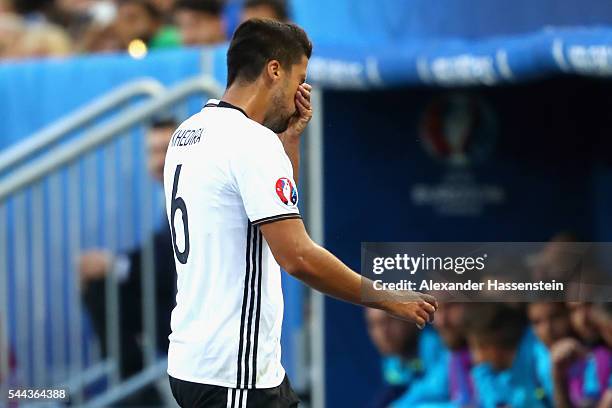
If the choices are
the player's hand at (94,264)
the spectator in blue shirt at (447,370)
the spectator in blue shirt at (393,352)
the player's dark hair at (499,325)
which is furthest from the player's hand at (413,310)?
the player's hand at (94,264)

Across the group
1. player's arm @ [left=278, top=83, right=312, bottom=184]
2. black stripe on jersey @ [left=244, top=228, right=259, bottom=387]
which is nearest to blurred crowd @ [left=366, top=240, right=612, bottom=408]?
player's arm @ [left=278, top=83, right=312, bottom=184]

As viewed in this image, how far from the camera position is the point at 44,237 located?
720cm

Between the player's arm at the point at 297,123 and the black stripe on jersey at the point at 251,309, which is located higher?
the player's arm at the point at 297,123

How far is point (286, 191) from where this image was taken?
3.88 metres

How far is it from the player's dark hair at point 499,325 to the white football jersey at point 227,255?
258 centimetres

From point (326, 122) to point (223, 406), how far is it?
354 cm

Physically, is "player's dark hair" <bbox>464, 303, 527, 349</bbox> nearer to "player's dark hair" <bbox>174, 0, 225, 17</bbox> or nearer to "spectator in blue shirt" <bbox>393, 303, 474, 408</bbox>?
"spectator in blue shirt" <bbox>393, 303, 474, 408</bbox>

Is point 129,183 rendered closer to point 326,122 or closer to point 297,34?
point 326,122

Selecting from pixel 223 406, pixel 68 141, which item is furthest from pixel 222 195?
pixel 68 141

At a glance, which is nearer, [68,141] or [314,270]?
[314,270]

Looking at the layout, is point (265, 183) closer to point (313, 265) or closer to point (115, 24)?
point (313, 265)

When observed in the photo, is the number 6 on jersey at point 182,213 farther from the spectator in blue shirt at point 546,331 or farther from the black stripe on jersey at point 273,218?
the spectator in blue shirt at point 546,331

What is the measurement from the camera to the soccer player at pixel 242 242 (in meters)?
3.88

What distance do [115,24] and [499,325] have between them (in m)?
4.35
